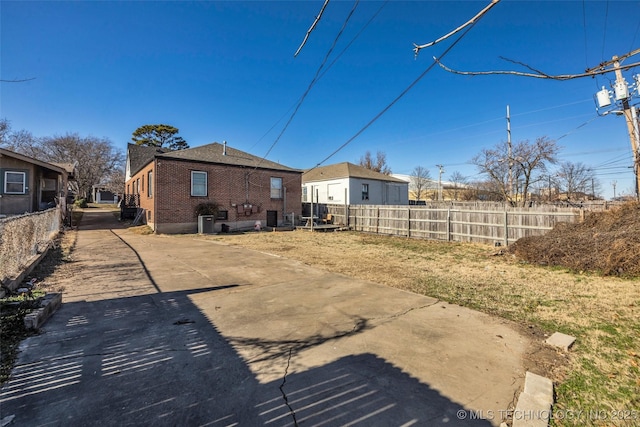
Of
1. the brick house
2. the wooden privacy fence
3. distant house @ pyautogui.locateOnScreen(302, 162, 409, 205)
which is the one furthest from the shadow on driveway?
distant house @ pyautogui.locateOnScreen(302, 162, 409, 205)

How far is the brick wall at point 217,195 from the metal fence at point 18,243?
7.46m

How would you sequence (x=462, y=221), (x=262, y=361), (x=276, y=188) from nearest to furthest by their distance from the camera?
(x=262, y=361) < (x=462, y=221) < (x=276, y=188)

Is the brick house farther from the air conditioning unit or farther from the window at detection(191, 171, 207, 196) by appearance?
the air conditioning unit

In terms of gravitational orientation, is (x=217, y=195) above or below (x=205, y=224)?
above

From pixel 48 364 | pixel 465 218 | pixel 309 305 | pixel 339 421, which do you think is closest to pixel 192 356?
pixel 48 364

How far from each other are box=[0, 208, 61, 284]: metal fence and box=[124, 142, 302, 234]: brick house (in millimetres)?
7650

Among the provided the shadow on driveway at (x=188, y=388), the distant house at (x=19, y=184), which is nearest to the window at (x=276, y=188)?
the distant house at (x=19, y=184)

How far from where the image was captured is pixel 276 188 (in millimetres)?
20547

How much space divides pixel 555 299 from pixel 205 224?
15720mm

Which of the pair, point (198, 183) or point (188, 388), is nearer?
point (188, 388)

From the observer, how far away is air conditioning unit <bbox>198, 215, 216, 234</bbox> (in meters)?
16.0

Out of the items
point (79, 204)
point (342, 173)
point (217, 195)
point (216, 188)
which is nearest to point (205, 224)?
point (217, 195)

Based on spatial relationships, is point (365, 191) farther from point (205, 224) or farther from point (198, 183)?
point (205, 224)

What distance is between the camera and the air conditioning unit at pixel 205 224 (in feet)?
52.4
